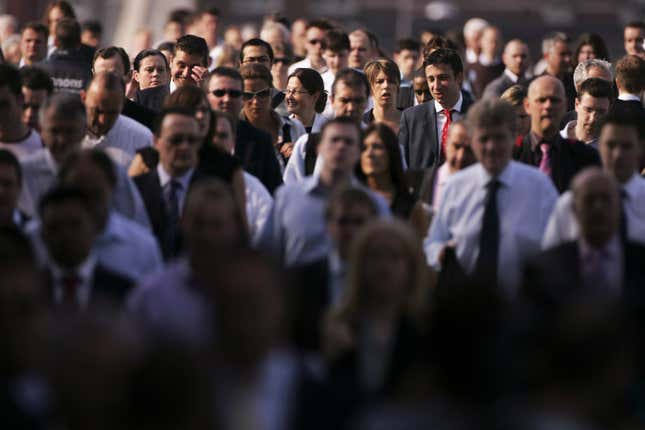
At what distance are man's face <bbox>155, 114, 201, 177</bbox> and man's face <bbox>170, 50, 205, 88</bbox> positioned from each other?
14.5ft

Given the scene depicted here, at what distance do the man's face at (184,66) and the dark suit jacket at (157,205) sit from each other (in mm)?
4394

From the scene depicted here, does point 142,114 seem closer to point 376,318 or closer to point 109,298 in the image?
point 109,298

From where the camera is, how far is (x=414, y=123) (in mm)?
14109

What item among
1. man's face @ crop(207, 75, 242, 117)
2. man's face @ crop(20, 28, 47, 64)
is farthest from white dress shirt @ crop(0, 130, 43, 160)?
man's face @ crop(20, 28, 47, 64)

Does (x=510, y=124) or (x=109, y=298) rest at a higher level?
(x=510, y=124)

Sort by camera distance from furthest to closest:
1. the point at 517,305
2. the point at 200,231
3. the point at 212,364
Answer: the point at 200,231
the point at 517,305
the point at 212,364

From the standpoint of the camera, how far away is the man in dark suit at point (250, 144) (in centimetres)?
1227

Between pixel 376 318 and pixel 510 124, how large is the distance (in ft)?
10.3

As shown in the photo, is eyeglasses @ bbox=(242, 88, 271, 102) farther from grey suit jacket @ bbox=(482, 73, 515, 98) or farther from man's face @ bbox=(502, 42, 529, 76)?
man's face @ bbox=(502, 42, 529, 76)

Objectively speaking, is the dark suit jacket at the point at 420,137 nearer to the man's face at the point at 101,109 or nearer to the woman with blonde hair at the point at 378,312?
the man's face at the point at 101,109

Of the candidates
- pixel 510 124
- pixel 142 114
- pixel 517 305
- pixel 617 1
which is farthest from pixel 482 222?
pixel 617 1

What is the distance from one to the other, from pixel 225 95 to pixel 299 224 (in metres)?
3.00

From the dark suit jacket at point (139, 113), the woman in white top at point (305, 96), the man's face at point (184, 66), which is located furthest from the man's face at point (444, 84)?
the dark suit jacket at point (139, 113)

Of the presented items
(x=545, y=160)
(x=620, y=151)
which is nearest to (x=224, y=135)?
(x=545, y=160)
